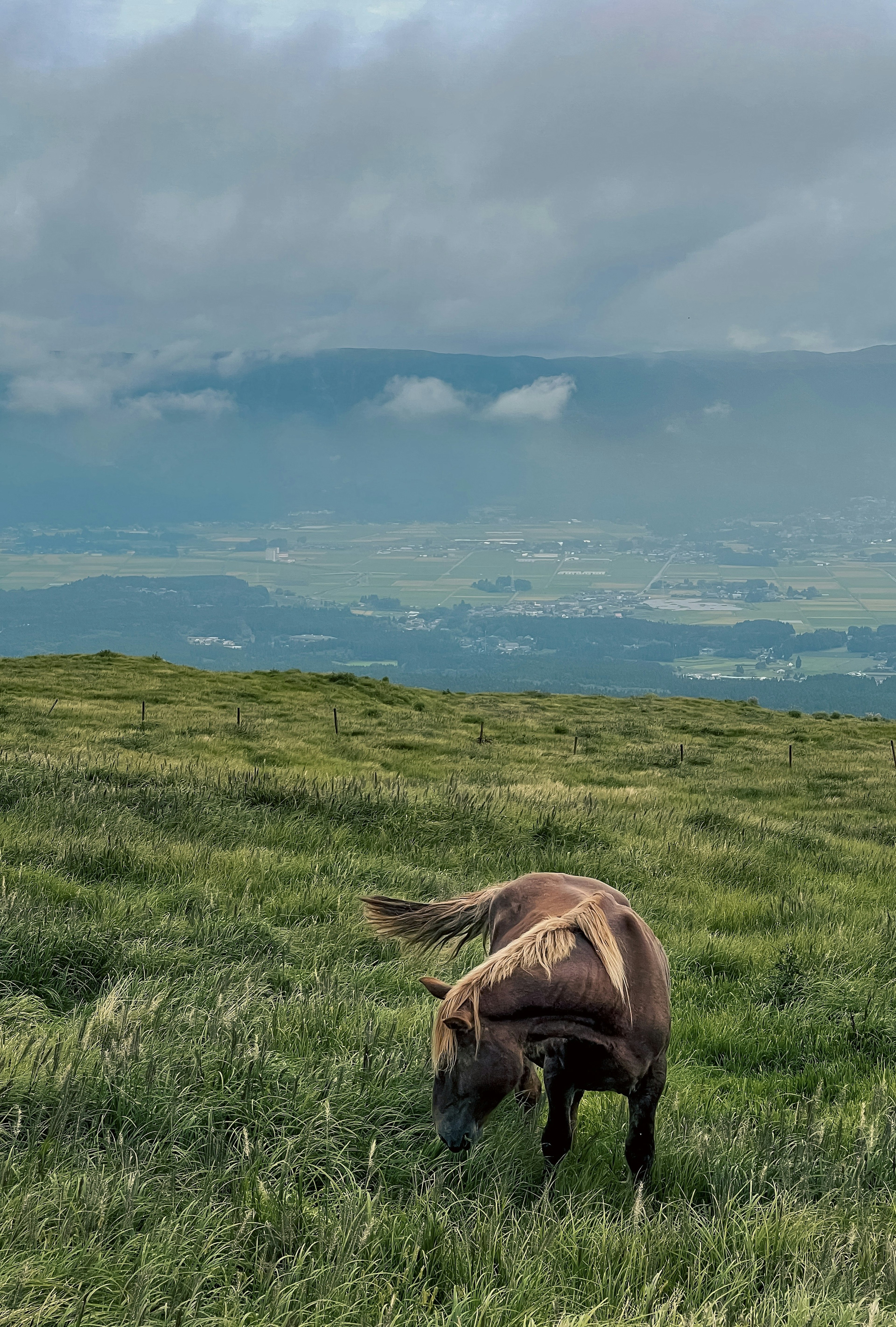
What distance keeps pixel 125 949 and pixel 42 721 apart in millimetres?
15024

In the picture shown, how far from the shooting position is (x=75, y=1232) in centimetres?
281

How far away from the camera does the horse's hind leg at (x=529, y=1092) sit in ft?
13.7

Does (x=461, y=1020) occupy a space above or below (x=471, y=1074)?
above

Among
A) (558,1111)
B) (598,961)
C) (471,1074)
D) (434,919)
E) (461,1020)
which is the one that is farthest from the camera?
(434,919)

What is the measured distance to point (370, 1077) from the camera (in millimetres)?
4227

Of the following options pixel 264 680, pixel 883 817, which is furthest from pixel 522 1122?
pixel 264 680

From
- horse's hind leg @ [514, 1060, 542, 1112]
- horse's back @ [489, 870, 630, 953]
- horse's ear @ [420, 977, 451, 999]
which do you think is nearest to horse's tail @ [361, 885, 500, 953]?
horse's back @ [489, 870, 630, 953]

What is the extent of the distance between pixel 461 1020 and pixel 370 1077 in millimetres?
1342

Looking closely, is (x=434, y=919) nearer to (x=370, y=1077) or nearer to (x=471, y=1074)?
(x=370, y=1077)

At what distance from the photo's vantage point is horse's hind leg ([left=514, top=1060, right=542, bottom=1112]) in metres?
4.19

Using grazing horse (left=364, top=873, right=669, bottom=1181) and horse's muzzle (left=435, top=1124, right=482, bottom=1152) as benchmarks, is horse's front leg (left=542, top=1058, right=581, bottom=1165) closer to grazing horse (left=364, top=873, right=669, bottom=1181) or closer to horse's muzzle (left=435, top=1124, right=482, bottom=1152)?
grazing horse (left=364, top=873, right=669, bottom=1181)

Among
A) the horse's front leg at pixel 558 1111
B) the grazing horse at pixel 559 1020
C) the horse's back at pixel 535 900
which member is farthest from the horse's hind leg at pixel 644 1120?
the horse's back at pixel 535 900

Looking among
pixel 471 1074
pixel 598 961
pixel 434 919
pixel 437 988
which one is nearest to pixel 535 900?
pixel 598 961

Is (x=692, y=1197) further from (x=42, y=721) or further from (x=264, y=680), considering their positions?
(x=264, y=680)
